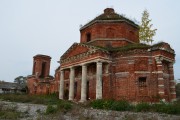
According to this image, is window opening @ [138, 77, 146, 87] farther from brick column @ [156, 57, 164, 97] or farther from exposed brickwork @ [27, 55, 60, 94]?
exposed brickwork @ [27, 55, 60, 94]

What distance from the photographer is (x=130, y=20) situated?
28.5 meters

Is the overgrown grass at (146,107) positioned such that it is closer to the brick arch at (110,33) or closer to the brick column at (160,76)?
the brick column at (160,76)

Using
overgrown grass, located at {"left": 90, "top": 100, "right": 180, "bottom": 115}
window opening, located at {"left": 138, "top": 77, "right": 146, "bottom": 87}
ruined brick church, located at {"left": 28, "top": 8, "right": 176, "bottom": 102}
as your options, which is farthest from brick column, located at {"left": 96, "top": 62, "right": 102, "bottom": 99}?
window opening, located at {"left": 138, "top": 77, "right": 146, "bottom": 87}

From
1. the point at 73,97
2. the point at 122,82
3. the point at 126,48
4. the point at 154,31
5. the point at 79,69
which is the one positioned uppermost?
the point at 154,31

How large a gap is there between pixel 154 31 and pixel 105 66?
29.6 feet

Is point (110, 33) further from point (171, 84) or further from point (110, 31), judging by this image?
point (171, 84)

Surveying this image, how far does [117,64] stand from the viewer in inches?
927

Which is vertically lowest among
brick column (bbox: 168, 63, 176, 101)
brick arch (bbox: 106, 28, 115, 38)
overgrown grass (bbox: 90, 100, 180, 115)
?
overgrown grass (bbox: 90, 100, 180, 115)

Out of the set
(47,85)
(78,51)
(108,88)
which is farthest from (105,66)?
(47,85)

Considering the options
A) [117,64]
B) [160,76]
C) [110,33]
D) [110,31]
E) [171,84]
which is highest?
[110,31]

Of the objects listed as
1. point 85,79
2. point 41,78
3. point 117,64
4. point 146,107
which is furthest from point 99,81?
point 41,78

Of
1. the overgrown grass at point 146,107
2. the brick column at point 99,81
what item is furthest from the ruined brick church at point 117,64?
the overgrown grass at point 146,107

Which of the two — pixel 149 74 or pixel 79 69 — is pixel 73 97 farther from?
pixel 149 74

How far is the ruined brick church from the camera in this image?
2197cm
